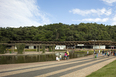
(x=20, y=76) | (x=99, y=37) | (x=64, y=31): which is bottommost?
(x=20, y=76)

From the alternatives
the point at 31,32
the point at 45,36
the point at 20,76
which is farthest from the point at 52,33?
the point at 20,76

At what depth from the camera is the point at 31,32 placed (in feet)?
267

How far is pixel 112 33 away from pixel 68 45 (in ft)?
157

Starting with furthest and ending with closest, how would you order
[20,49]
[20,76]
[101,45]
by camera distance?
[101,45] < [20,49] < [20,76]

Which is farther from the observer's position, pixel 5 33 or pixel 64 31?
pixel 64 31

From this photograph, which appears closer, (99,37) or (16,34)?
(16,34)

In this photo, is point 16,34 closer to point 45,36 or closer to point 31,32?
point 31,32

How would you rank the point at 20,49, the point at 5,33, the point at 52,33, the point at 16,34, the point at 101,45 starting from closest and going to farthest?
the point at 20,49
the point at 101,45
the point at 5,33
the point at 16,34
the point at 52,33

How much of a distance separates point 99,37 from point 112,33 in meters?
19.7

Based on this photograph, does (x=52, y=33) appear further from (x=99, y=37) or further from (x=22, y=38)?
(x=99, y=37)

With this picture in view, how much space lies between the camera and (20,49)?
102 ft

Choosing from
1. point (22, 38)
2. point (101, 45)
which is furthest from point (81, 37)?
point (22, 38)

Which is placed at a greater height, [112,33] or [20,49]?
[112,33]

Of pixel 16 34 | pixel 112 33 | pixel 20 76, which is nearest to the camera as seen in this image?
pixel 20 76
